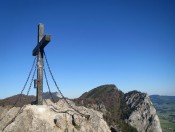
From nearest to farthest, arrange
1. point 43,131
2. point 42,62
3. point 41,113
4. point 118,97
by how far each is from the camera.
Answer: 1. point 43,131
2. point 41,113
3. point 42,62
4. point 118,97

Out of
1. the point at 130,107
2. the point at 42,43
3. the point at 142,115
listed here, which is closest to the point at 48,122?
the point at 42,43

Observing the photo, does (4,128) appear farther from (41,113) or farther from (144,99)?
(144,99)

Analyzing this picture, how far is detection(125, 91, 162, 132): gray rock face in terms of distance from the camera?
488 ft

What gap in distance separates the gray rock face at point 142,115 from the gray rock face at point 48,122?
128 metres

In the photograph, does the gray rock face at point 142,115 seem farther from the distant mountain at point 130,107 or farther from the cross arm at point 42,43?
the cross arm at point 42,43

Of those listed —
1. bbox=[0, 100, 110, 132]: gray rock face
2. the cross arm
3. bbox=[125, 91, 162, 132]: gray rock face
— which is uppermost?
the cross arm

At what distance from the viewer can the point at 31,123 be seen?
18531mm

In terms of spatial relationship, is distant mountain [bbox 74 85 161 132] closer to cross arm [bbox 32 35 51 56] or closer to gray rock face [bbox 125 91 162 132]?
gray rock face [bbox 125 91 162 132]

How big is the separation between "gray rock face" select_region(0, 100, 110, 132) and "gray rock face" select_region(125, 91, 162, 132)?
12766 centimetres

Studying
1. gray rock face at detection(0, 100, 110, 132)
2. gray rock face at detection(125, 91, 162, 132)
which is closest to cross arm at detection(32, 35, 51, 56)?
gray rock face at detection(0, 100, 110, 132)

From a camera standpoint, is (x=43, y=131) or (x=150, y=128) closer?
(x=43, y=131)

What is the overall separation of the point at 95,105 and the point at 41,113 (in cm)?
9288

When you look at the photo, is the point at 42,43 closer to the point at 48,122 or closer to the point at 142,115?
the point at 48,122

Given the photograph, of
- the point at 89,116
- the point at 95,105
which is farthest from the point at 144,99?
the point at 89,116
